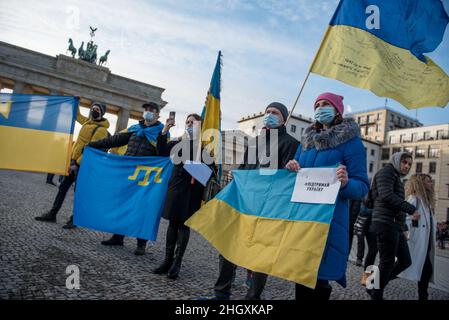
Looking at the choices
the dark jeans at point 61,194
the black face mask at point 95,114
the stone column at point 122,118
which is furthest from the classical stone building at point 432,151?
the dark jeans at point 61,194

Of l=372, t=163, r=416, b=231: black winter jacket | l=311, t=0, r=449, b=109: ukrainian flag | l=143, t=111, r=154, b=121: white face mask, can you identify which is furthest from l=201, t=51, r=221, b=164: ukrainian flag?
l=372, t=163, r=416, b=231: black winter jacket

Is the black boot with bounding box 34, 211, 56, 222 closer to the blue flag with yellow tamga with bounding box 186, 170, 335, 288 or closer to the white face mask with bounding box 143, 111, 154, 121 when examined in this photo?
the white face mask with bounding box 143, 111, 154, 121

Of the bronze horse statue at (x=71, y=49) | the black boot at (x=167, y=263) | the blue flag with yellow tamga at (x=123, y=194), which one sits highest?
the bronze horse statue at (x=71, y=49)

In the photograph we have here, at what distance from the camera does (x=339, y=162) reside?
2.62 meters

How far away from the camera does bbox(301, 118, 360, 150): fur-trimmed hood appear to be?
260cm

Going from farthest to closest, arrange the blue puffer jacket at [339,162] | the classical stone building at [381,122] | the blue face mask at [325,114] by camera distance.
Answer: the classical stone building at [381,122] < the blue face mask at [325,114] < the blue puffer jacket at [339,162]

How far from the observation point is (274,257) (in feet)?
8.55

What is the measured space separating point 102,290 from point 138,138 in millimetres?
2629

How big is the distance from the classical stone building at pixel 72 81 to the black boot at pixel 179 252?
134 feet

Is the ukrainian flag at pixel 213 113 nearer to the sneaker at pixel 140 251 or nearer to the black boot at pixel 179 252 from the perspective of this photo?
the black boot at pixel 179 252

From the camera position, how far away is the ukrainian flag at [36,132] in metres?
5.39

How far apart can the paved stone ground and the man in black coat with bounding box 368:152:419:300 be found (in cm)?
66
